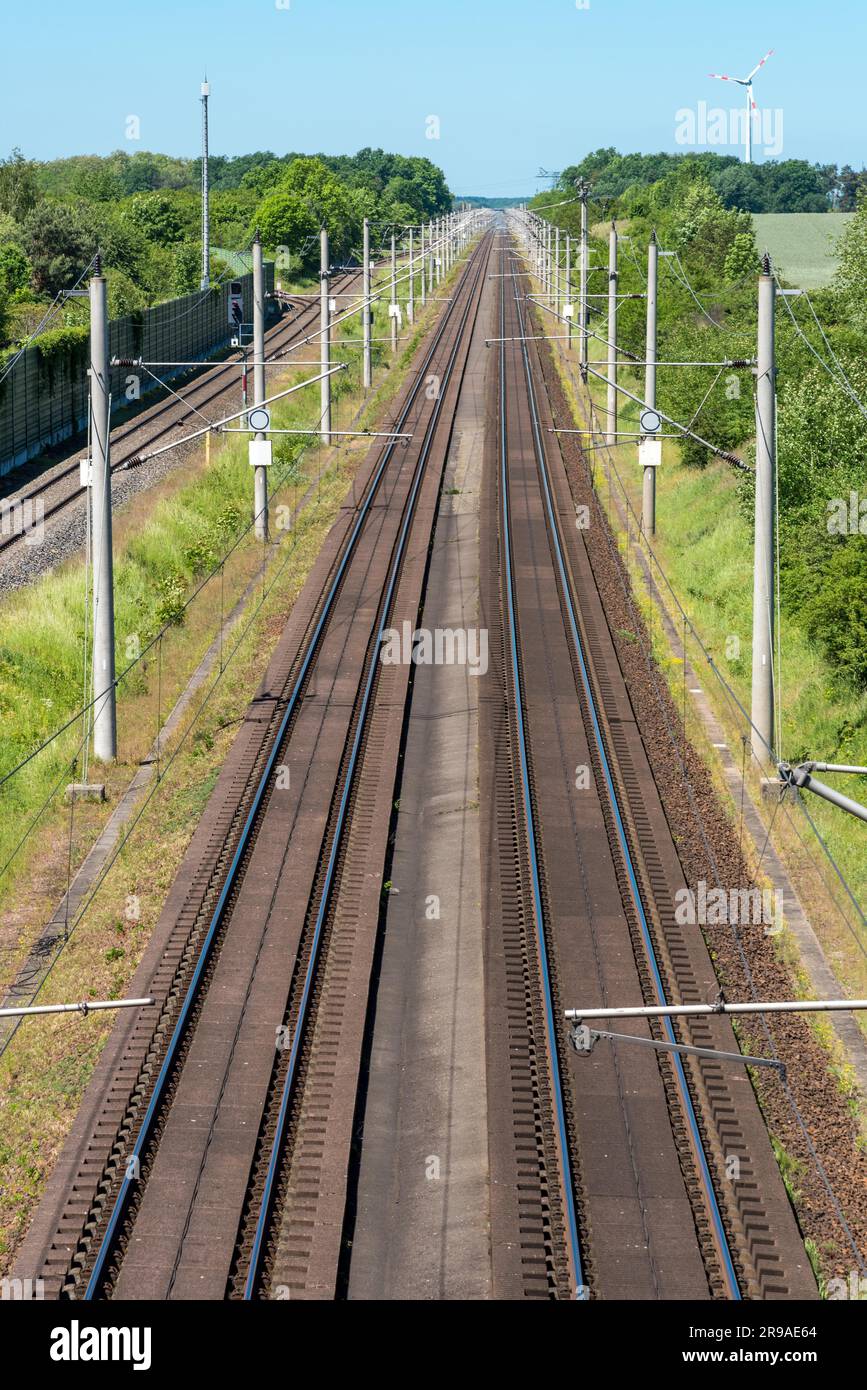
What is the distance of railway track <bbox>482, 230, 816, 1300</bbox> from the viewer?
496 inches

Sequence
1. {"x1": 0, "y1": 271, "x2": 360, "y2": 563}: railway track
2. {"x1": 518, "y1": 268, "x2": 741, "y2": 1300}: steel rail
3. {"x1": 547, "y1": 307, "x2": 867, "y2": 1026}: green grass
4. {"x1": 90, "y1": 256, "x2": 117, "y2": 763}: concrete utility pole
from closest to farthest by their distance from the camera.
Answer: {"x1": 518, "y1": 268, "x2": 741, "y2": 1300}: steel rail, {"x1": 547, "y1": 307, "x2": 867, "y2": 1026}: green grass, {"x1": 90, "y1": 256, "x2": 117, "y2": 763}: concrete utility pole, {"x1": 0, "y1": 271, "x2": 360, "y2": 563}: railway track

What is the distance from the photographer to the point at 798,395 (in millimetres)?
30094

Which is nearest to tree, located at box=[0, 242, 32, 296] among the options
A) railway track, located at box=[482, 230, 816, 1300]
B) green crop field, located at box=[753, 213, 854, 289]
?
green crop field, located at box=[753, 213, 854, 289]

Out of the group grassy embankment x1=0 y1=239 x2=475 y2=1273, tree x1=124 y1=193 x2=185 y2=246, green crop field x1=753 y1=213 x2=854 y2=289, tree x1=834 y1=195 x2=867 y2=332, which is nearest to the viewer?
grassy embankment x1=0 y1=239 x2=475 y2=1273

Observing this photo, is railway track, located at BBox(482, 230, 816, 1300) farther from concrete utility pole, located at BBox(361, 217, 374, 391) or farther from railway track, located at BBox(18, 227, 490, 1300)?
concrete utility pole, located at BBox(361, 217, 374, 391)

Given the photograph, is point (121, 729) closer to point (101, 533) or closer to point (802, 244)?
point (101, 533)

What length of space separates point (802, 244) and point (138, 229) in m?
56.2

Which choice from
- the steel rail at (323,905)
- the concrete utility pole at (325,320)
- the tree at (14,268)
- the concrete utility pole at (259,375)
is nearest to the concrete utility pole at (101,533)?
the steel rail at (323,905)

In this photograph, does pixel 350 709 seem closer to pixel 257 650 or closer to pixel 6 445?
pixel 257 650

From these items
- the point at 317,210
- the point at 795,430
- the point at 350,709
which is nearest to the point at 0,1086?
the point at 350,709

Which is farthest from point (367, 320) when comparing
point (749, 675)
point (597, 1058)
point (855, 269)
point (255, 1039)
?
point (597, 1058)

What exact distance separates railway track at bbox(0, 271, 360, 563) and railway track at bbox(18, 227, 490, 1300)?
5.47m

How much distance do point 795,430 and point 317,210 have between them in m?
85.8

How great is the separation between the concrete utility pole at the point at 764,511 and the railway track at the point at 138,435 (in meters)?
9.25
